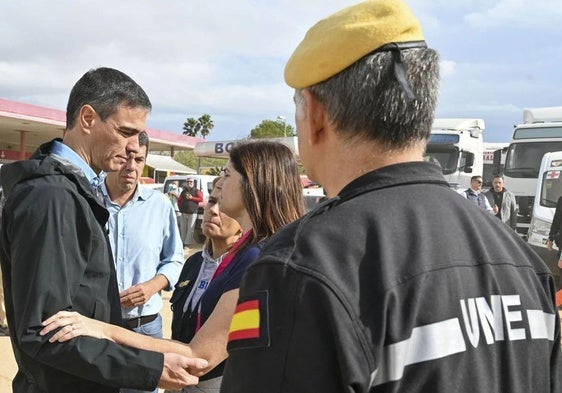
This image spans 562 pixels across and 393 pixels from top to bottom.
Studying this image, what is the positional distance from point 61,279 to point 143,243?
2.02 meters

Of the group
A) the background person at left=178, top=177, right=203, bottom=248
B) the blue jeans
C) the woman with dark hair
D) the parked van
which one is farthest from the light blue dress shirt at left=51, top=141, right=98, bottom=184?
the background person at left=178, top=177, right=203, bottom=248

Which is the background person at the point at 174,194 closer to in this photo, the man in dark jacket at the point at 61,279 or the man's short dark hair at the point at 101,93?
the man's short dark hair at the point at 101,93

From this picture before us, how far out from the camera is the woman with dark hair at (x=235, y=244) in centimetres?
212

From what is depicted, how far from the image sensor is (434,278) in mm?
1001

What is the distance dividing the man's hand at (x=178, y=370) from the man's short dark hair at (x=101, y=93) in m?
0.97

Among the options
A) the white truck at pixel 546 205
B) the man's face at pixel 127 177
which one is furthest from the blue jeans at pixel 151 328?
the white truck at pixel 546 205

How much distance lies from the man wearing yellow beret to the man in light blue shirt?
2.70m

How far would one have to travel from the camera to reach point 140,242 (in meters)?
3.82

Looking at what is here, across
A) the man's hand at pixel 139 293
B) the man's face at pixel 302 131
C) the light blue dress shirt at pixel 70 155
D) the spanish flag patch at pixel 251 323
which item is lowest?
the man's hand at pixel 139 293

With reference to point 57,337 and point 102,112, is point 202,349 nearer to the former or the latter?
point 57,337

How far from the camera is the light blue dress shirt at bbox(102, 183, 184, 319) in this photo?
148 inches

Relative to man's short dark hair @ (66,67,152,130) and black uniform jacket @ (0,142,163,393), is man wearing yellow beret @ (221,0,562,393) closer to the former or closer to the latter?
black uniform jacket @ (0,142,163,393)

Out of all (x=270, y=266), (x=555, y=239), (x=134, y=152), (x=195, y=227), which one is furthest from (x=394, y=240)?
(x=195, y=227)

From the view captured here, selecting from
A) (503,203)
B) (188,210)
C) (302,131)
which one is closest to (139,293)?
(302,131)
